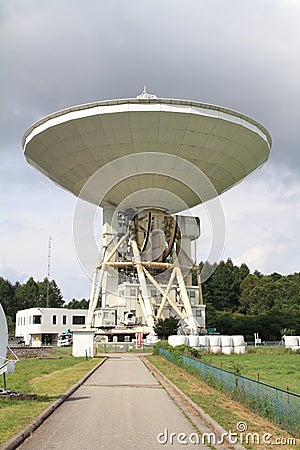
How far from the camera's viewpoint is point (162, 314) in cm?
4631

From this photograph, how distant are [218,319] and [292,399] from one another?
51330 mm

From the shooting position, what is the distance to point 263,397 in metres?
10.1

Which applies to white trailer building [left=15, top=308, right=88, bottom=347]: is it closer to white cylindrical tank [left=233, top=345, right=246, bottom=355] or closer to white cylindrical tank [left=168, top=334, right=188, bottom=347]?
white cylindrical tank [left=233, top=345, right=246, bottom=355]

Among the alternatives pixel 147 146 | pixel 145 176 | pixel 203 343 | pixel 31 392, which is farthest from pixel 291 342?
pixel 31 392

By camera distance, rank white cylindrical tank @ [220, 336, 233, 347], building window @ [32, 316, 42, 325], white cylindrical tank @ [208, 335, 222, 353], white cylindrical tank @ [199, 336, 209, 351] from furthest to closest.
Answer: building window @ [32, 316, 42, 325] → white cylindrical tank @ [220, 336, 233, 347] → white cylindrical tank @ [208, 335, 222, 353] → white cylindrical tank @ [199, 336, 209, 351]

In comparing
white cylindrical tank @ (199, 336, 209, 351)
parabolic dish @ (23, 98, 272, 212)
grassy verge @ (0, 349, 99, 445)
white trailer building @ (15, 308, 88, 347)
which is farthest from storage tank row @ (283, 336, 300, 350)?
white trailer building @ (15, 308, 88, 347)

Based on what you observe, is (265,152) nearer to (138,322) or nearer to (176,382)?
A: (138,322)

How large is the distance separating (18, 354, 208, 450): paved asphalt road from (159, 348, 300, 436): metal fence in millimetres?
1414

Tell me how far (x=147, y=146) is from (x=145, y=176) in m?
4.61

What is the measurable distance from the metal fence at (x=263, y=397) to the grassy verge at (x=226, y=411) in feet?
0.45

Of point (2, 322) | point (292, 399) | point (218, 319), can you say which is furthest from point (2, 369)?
point (218, 319)

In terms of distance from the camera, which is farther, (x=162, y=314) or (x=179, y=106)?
(x=162, y=314)

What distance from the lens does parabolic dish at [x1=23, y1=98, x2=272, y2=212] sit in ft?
107

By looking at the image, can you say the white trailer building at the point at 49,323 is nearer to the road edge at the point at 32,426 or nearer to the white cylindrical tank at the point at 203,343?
the white cylindrical tank at the point at 203,343
